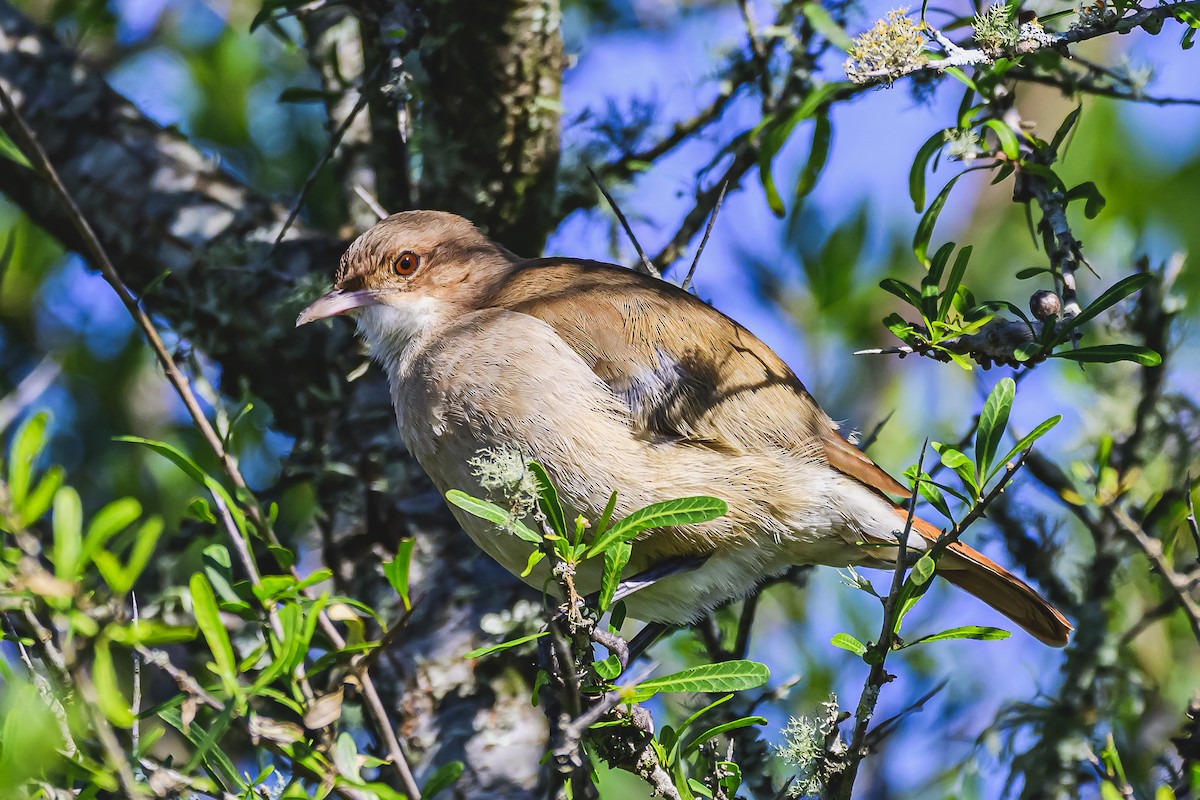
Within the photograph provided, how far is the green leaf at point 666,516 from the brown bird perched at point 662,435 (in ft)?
2.73

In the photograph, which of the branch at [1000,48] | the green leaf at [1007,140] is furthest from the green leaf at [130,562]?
the green leaf at [1007,140]

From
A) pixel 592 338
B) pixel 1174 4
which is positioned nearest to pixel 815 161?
pixel 592 338

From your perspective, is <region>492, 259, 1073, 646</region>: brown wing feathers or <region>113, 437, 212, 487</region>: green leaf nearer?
<region>113, 437, 212, 487</region>: green leaf

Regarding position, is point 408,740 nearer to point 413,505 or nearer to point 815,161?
point 413,505

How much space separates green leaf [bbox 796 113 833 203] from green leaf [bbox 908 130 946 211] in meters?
0.37

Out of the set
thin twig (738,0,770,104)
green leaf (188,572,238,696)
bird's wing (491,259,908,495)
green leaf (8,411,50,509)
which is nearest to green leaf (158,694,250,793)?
green leaf (188,572,238,696)

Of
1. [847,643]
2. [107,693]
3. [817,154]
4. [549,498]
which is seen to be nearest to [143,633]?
[107,693]

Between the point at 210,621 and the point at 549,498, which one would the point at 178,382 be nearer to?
the point at 210,621

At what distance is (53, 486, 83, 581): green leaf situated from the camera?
176 cm

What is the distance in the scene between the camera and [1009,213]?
18.9 ft

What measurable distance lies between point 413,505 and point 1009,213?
3.45m

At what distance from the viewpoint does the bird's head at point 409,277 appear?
395 centimetres

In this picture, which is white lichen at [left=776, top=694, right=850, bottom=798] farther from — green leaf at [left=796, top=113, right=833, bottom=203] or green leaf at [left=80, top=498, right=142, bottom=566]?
green leaf at [left=796, top=113, right=833, bottom=203]

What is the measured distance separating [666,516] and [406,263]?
202cm
